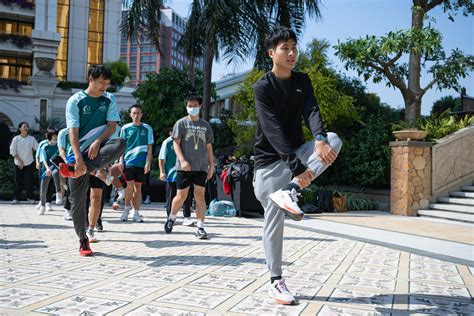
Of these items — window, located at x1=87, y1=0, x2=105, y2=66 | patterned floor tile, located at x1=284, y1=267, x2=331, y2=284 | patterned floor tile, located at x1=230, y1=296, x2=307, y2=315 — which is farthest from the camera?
window, located at x1=87, y1=0, x2=105, y2=66

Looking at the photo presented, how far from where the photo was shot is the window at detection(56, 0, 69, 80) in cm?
3272

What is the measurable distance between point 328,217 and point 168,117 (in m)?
9.94

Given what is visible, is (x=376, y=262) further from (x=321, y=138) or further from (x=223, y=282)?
(x=321, y=138)

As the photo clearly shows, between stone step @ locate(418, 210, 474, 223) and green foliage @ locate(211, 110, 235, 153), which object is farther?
green foliage @ locate(211, 110, 235, 153)

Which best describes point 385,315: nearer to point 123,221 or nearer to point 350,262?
point 350,262

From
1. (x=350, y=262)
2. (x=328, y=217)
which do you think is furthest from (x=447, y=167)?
(x=350, y=262)

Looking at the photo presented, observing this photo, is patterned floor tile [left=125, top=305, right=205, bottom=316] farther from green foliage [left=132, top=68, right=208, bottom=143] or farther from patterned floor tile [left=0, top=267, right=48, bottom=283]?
green foliage [left=132, top=68, right=208, bottom=143]

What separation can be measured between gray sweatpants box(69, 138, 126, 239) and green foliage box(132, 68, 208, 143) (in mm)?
13118

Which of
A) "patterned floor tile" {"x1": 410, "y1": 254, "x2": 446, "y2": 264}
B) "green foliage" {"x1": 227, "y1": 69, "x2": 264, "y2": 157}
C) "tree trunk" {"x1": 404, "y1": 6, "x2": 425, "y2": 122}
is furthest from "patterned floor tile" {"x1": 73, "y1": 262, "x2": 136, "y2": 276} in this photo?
"tree trunk" {"x1": 404, "y1": 6, "x2": 425, "y2": 122}

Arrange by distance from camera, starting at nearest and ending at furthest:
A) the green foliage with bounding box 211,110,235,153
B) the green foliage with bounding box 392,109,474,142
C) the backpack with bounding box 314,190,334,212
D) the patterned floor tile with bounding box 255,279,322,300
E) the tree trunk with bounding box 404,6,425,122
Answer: the patterned floor tile with bounding box 255,279,322,300, the backpack with bounding box 314,190,334,212, the green foliage with bounding box 392,109,474,142, the tree trunk with bounding box 404,6,425,122, the green foliage with bounding box 211,110,235,153

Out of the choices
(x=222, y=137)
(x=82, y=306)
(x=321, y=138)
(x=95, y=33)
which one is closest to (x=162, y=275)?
(x=82, y=306)

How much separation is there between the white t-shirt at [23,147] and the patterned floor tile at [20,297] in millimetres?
8925

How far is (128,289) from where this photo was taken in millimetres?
3184

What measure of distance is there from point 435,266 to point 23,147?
32.9 ft
